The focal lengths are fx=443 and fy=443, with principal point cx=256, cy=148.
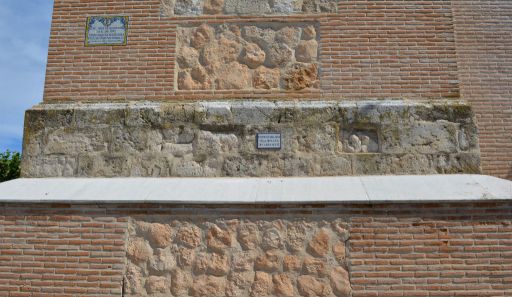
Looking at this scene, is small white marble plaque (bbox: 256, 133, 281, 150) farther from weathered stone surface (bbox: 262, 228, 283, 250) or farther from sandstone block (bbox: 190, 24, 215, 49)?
sandstone block (bbox: 190, 24, 215, 49)

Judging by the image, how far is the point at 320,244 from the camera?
4.44 meters

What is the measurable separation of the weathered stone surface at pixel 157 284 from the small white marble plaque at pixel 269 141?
5.69 ft

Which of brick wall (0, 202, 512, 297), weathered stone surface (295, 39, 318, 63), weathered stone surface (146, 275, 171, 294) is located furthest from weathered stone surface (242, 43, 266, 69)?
weathered stone surface (146, 275, 171, 294)

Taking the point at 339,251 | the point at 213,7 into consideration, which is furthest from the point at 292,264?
the point at 213,7

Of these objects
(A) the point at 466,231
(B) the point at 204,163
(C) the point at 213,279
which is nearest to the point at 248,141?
(B) the point at 204,163

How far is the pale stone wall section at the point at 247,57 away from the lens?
5297mm

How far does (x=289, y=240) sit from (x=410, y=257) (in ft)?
3.88

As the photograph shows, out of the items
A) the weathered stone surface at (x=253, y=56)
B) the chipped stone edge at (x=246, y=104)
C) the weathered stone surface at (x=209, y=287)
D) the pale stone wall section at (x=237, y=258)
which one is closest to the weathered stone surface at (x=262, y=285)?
the pale stone wall section at (x=237, y=258)

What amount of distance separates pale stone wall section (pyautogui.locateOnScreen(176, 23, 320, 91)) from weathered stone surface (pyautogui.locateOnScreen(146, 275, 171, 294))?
2.21 metres

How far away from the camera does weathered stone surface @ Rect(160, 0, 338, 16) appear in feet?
17.9

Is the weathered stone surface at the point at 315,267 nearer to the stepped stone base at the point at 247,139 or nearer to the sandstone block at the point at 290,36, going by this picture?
the stepped stone base at the point at 247,139

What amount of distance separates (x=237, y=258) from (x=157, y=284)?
853mm

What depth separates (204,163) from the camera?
16.4 ft

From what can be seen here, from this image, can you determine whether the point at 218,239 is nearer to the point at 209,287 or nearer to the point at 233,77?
the point at 209,287
